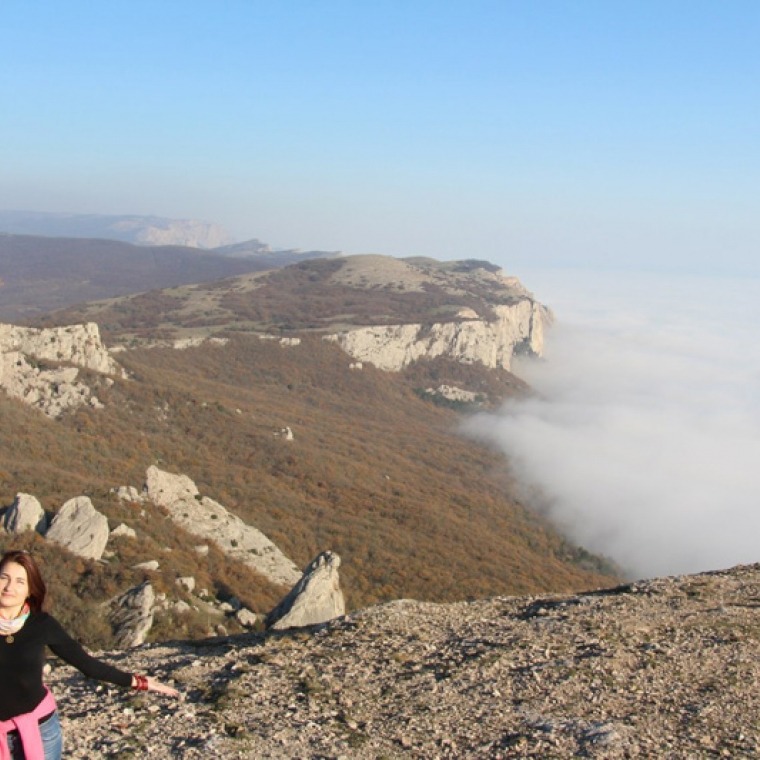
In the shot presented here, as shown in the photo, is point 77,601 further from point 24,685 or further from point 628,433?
point 628,433

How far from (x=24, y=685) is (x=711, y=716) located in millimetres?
9326

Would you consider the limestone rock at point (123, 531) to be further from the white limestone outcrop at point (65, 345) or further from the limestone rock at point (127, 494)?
the white limestone outcrop at point (65, 345)

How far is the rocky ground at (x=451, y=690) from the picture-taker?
961 cm

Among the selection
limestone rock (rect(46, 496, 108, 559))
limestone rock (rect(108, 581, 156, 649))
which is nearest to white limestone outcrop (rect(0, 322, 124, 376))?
limestone rock (rect(46, 496, 108, 559))

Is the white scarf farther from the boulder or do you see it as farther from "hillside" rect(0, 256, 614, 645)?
the boulder

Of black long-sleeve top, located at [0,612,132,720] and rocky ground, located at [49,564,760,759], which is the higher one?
black long-sleeve top, located at [0,612,132,720]

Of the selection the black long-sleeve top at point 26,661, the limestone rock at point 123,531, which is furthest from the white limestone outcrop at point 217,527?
the black long-sleeve top at point 26,661

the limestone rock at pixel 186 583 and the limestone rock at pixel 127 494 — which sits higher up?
the limestone rock at pixel 127 494

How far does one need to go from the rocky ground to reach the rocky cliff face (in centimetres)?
3990

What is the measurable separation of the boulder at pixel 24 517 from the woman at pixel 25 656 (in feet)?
69.3

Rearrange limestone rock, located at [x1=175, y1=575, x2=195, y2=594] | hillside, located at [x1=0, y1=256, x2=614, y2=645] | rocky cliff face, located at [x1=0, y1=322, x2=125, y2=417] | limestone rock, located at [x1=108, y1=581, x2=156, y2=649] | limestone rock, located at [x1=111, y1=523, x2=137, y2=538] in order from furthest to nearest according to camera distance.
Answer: rocky cliff face, located at [x1=0, y1=322, x2=125, y2=417], hillside, located at [x1=0, y1=256, x2=614, y2=645], limestone rock, located at [x1=111, y1=523, x2=137, y2=538], limestone rock, located at [x1=175, y1=575, x2=195, y2=594], limestone rock, located at [x1=108, y1=581, x2=156, y2=649]

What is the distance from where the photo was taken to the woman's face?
17.5ft

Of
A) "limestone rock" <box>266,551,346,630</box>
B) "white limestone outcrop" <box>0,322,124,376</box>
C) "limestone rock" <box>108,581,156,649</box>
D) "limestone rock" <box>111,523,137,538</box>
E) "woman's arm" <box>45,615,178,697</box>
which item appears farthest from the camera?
"white limestone outcrop" <box>0,322,124,376</box>

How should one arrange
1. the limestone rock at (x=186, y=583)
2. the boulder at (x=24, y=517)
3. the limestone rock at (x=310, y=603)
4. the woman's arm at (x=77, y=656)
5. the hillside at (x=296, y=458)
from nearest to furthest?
the woman's arm at (x=77, y=656) → the limestone rock at (x=310, y=603) → the limestone rock at (x=186, y=583) → the boulder at (x=24, y=517) → the hillside at (x=296, y=458)
